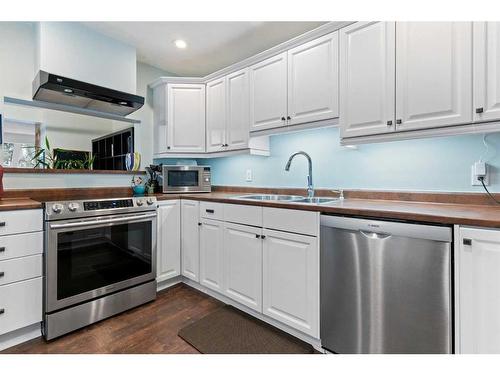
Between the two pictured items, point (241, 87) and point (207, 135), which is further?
point (207, 135)

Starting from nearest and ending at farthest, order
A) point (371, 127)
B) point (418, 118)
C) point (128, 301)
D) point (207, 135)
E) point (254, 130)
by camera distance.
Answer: point (418, 118), point (371, 127), point (128, 301), point (254, 130), point (207, 135)

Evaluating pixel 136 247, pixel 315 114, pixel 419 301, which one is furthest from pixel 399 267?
pixel 136 247

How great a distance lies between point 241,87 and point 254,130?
0.48 metres

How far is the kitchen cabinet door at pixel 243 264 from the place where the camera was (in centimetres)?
191

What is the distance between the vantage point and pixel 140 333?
71.1 inches

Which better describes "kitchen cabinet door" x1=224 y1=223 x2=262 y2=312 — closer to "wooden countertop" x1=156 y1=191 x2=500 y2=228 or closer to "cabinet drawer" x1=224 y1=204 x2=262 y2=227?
"cabinet drawer" x1=224 y1=204 x2=262 y2=227

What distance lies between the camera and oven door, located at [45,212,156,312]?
5.74ft

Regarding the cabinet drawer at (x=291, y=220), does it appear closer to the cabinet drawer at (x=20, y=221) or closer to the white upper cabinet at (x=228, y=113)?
the white upper cabinet at (x=228, y=113)

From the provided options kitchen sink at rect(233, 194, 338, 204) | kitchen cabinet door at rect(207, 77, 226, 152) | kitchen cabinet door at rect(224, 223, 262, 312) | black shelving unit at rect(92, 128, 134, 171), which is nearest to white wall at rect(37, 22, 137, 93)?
black shelving unit at rect(92, 128, 134, 171)

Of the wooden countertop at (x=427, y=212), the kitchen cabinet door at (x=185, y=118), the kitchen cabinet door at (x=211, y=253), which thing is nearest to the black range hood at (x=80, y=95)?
the kitchen cabinet door at (x=185, y=118)

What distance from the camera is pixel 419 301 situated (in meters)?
1.22

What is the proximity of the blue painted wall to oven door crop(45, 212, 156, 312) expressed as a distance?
1.29 m

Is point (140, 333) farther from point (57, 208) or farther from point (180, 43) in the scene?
point (180, 43)
